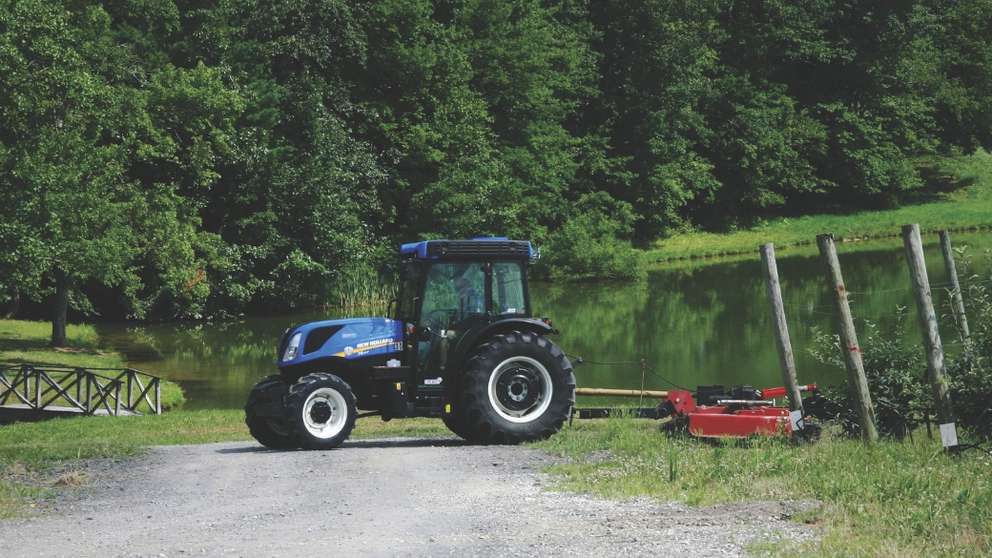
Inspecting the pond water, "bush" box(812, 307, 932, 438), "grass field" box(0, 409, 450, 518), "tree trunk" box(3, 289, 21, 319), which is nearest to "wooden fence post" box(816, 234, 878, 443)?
"bush" box(812, 307, 932, 438)

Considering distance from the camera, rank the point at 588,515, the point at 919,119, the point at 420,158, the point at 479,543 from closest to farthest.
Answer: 1. the point at 479,543
2. the point at 588,515
3. the point at 420,158
4. the point at 919,119

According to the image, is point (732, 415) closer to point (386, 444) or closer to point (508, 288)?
point (508, 288)

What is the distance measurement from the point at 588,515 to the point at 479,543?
1302 millimetres

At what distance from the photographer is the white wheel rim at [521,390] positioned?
15.3 m

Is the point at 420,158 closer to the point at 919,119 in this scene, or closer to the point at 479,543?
the point at 919,119

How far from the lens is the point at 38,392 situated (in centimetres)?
2577

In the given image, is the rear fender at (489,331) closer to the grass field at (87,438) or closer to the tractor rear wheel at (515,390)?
the tractor rear wheel at (515,390)

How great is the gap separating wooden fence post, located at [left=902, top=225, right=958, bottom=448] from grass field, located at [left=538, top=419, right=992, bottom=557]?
491 mm

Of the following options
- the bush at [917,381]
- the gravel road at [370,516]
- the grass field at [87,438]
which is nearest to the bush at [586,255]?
the grass field at [87,438]

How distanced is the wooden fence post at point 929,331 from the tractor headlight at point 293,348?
23.4 feet

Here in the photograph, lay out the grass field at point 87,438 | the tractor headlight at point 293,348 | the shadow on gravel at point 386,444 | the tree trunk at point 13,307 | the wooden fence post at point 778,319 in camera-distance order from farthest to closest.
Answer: the tree trunk at point 13,307, the wooden fence post at point 778,319, the shadow on gravel at point 386,444, the tractor headlight at point 293,348, the grass field at point 87,438

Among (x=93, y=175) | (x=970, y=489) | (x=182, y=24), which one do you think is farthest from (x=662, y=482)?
(x=182, y=24)

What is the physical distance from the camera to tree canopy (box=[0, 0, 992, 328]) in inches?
1446

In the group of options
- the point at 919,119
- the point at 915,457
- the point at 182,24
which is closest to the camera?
the point at 915,457
